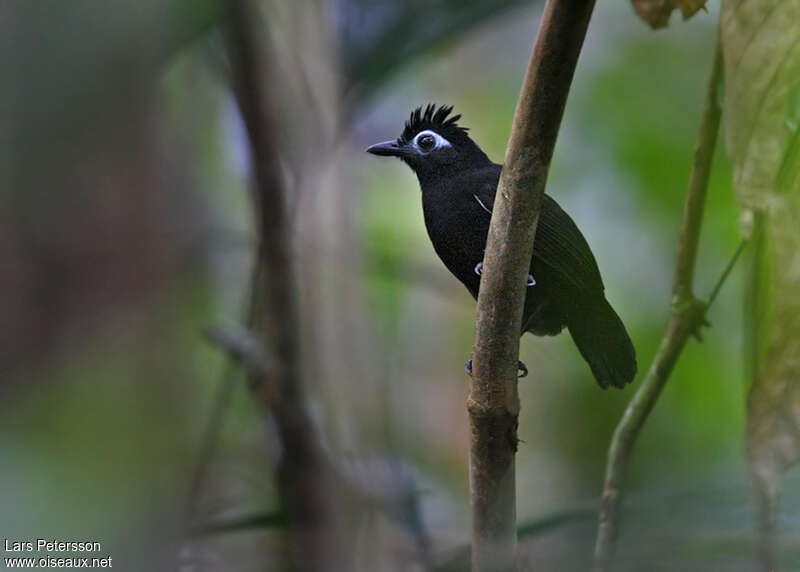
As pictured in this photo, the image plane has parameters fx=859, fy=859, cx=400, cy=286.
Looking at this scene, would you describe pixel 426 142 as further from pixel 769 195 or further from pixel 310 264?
pixel 769 195

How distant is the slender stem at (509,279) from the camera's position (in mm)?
961

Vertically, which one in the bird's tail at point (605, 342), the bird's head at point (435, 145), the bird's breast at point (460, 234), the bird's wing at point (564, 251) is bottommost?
the bird's tail at point (605, 342)

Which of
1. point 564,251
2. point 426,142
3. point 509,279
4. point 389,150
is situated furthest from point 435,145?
point 509,279

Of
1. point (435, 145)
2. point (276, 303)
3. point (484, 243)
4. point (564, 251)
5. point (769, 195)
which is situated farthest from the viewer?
point (276, 303)

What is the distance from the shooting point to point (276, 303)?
2.77 metres

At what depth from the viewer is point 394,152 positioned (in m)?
2.22

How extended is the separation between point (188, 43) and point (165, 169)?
1.34 metres

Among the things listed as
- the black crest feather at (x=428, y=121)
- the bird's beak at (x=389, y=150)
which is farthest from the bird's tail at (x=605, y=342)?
the bird's beak at (x=389, y=150)

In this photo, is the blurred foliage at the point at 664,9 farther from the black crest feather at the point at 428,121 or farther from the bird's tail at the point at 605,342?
the black crest feather at the point at 428,121

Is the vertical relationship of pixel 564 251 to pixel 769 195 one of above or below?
above

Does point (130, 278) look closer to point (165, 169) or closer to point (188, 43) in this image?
point (165, 169)

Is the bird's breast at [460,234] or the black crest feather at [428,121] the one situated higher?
the black crest feather at [428,121]

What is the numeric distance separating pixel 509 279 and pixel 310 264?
182 centimetres

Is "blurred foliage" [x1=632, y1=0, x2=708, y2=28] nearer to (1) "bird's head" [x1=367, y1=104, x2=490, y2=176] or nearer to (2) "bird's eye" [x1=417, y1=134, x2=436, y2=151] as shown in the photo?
(1) "bird's head" [x1=367, y1=104, x2=490, y2=176]
